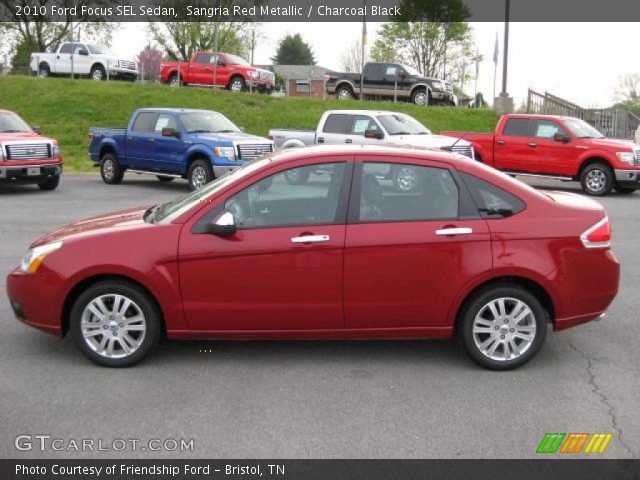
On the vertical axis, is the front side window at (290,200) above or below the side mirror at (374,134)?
below

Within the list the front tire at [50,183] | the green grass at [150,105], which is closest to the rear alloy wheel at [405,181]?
the front tire at [50,183]

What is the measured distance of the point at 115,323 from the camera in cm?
538

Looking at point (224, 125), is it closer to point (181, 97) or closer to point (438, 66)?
point (181, 97)

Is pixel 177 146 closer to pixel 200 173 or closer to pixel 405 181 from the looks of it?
pixel 200 173

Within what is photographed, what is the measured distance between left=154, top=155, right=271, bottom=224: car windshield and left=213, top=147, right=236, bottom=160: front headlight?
10160mm

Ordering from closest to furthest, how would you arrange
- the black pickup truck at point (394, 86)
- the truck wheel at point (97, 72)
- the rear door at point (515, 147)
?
the rear door at point (515, 147) < the black pickup truck at point (394, 86) < the truck wheel at point (97, 72)

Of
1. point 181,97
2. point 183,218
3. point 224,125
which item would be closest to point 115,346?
point 183,218

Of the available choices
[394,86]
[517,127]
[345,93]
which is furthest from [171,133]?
[394,86]

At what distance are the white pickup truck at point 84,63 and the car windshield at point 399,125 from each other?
20.7 m

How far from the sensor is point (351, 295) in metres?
5.33

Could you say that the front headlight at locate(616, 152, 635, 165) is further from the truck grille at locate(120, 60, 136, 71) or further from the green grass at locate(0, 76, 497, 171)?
the truck grille at locate(120, 60, 136, 71)

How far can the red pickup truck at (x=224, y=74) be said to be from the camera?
34.1m

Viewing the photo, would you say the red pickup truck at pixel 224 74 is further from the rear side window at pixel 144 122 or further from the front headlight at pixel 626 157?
the front headlight at pixel 626 157

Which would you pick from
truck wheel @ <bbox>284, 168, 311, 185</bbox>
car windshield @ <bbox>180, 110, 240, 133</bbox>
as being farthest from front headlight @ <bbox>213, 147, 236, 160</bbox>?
truck wheel @ <bbox>284, 168, 311, 185</bbox>
